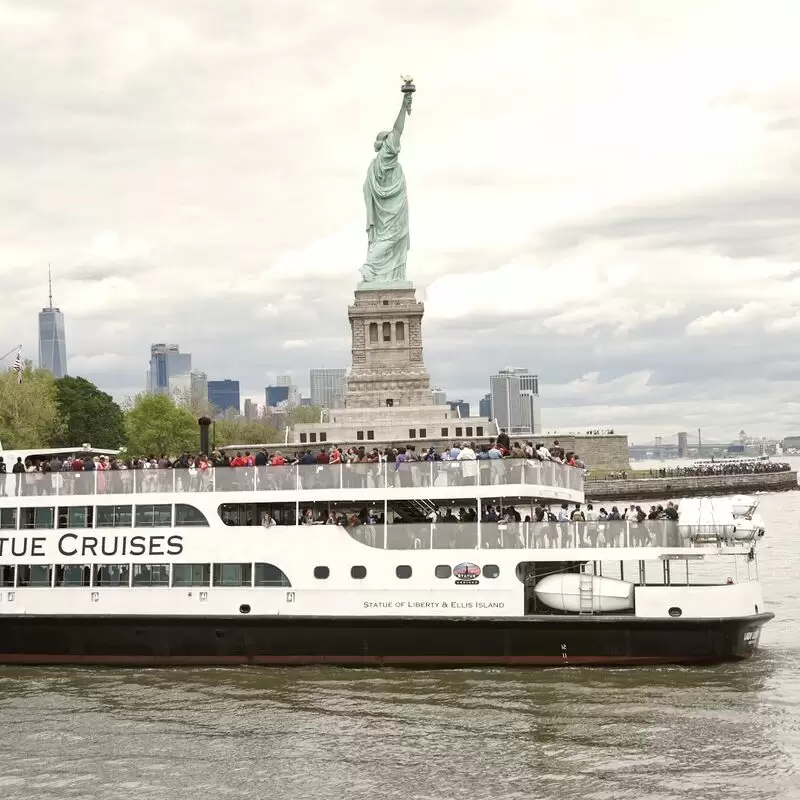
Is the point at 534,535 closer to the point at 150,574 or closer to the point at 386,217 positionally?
the point at 150,574

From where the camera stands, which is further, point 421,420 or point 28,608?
point 421,420

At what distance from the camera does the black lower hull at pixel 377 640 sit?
27.6m

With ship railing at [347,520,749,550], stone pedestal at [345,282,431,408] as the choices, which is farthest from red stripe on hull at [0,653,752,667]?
stone pedestal at [345,282,431,408]

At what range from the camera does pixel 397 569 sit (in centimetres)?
2875

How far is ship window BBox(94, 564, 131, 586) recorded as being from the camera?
29922mm

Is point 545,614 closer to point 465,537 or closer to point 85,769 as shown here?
point 465,537

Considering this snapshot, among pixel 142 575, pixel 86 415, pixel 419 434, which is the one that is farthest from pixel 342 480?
pixel 86 415

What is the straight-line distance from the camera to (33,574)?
3044cm

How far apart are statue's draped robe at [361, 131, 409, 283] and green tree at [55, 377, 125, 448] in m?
24.6

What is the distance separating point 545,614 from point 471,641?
70.3 inches

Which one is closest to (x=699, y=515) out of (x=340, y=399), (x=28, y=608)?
(x=28, y=608)

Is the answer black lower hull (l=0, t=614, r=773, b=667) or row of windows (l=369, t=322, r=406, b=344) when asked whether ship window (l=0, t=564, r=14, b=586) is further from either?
row of windows (l=369, t=322, r=406, b=344)

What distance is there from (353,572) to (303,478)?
100 inches

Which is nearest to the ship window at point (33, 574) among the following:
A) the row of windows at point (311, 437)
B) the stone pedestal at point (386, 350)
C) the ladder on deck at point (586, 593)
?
the ladder on deck at point (586, 593)
